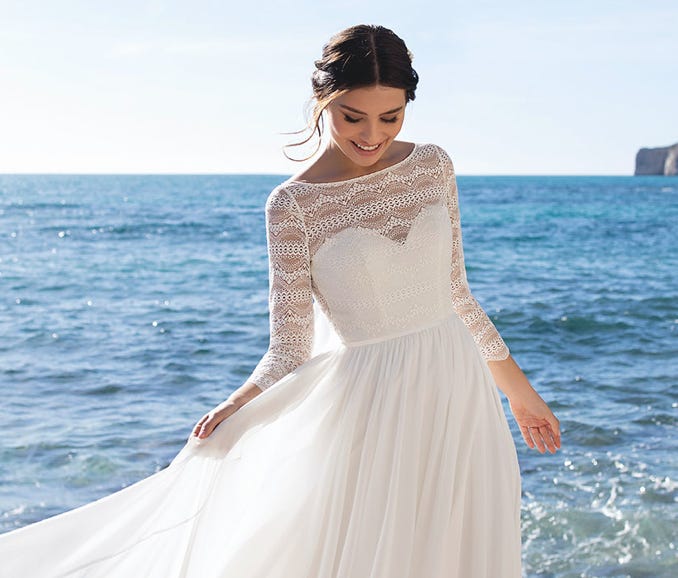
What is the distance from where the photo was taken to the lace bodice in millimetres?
2602

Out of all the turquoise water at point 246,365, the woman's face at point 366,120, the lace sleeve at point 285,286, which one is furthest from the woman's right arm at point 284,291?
the turquoise water at point 246,365

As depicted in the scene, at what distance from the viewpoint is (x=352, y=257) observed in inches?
102

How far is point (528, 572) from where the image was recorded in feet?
15.9

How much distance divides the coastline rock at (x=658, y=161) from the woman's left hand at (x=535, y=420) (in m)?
99.7

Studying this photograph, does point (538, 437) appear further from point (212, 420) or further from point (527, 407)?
point (212, 420)

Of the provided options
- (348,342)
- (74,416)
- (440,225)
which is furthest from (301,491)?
(74,416)

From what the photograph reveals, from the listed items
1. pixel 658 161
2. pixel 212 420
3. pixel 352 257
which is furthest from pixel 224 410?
pixel 658 161

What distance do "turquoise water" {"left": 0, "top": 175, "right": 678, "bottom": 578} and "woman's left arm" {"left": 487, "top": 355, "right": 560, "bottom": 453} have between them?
2110mm

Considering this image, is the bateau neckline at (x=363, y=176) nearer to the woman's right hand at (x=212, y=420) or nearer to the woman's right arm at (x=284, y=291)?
the woman's right arm at (x=284, y=291)

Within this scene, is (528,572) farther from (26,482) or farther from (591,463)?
(26,482)

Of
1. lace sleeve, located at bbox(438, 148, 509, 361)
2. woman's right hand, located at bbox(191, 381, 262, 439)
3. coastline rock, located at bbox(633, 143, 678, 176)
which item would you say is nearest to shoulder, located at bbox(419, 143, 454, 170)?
lace sleeve, located at bbox(438, 148, 509, 361)

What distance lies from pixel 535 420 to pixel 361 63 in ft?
3.81

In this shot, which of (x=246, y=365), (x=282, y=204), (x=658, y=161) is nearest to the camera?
(x=282, y=204)

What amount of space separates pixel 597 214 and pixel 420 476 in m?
34.2
